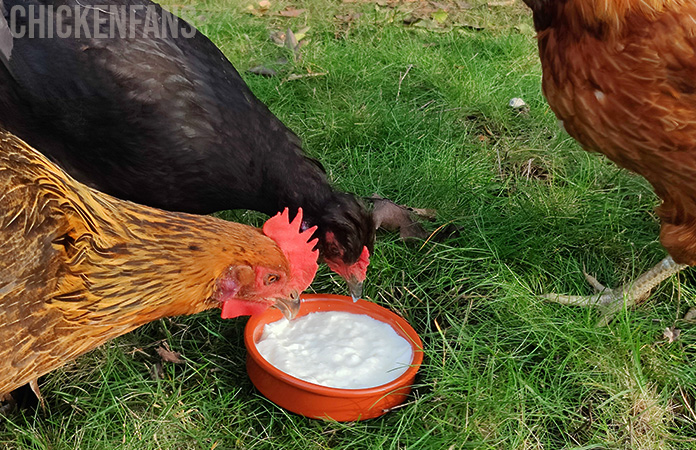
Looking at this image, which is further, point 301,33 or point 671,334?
point 301,33

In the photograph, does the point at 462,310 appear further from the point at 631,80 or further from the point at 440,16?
the point at 440,16

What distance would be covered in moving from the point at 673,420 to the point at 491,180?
127 cm

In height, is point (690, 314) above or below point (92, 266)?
below

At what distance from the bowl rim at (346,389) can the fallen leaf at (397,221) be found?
1.28 feet

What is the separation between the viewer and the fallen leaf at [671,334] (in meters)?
2.11

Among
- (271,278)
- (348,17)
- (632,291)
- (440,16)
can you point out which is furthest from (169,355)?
(440,16)

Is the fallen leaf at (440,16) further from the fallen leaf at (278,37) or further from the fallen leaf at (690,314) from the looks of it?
the fallen leaf at (690,314)

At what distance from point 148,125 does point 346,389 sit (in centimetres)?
117

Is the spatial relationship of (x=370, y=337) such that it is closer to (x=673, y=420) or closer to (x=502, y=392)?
(x=502, y=392)

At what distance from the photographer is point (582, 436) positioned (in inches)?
73.2

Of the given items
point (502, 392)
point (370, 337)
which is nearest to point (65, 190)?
point (370, 337)

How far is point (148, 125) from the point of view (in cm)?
223

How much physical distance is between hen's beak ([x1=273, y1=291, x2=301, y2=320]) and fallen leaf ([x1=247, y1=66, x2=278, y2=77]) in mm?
2126

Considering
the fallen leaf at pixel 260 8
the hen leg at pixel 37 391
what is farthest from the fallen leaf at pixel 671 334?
the fallen leaf at pixel 260 8
